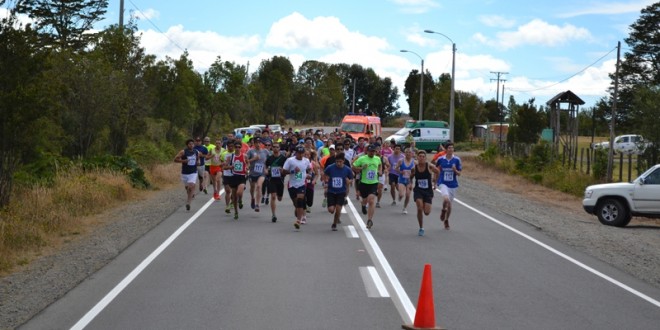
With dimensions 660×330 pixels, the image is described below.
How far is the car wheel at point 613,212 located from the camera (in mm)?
21141

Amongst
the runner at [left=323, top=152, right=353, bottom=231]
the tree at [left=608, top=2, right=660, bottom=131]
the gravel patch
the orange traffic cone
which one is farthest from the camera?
the tree at [left=608, top=2, right=660, bottom=131]

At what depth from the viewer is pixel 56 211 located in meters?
18.0

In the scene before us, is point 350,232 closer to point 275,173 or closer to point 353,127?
point 275,173

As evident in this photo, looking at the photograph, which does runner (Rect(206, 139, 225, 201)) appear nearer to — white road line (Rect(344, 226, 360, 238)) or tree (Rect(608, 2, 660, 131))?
white road line (Rect(344, 226, 360, 238))

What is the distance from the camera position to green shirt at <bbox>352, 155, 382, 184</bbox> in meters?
17.3

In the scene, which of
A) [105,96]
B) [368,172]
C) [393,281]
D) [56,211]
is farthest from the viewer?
[105,96]

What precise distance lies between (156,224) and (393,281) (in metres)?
8.15

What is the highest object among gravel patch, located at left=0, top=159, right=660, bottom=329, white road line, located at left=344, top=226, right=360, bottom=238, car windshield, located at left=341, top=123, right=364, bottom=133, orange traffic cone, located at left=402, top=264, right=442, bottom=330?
car windshield, located at left=341, top=123, right=364, bottom=133

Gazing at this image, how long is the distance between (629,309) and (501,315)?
182 centimetres

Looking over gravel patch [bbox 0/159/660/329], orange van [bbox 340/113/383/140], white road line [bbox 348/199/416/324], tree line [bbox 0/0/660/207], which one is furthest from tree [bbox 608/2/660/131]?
white road line [bbox 348/199/416/324]

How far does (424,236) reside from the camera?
637 inches

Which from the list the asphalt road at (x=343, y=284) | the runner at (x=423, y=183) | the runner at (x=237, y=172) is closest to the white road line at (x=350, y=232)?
the asphalt road at (x=343, y=284)

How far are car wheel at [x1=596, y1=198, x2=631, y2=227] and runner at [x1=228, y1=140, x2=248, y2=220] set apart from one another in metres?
9.09

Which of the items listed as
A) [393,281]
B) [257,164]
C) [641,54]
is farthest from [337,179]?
A: [641,54]
